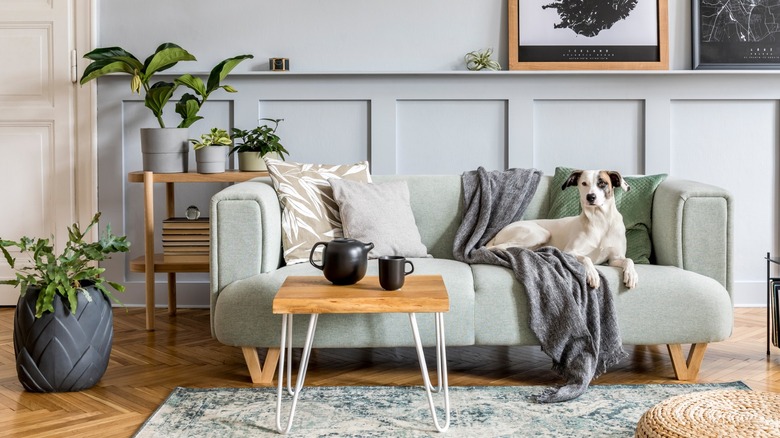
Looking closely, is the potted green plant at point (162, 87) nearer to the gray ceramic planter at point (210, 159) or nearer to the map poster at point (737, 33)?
the gray ceramic planter at point (210, 159)

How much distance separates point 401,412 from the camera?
2643 mm

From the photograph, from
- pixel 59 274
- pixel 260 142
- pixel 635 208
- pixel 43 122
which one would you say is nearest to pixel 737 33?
pixel 635 208

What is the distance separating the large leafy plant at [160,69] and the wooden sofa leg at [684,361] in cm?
234

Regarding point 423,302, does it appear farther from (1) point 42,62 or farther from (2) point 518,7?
(1) point 42,62

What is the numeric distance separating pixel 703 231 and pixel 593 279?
494mm

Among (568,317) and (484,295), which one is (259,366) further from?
(568,317)

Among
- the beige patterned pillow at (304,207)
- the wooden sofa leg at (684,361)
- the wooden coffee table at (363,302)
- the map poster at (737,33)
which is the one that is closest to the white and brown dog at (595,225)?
the wooden sofa leg at (684,361)

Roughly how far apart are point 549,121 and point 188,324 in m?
2.11

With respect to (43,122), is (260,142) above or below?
below

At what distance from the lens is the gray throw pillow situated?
131 inches

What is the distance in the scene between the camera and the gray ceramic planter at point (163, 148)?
3988 millimetres

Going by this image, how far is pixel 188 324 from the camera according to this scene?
13.3 feet

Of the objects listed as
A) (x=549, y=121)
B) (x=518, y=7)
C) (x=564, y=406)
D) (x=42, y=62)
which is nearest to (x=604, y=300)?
(x=564, y=406)

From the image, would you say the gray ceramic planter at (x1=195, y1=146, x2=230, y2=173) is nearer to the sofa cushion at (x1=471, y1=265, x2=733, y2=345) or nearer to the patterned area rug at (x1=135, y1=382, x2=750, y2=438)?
the patterned area rug at (x1=135, y1=382, x2=750, y2=438)
